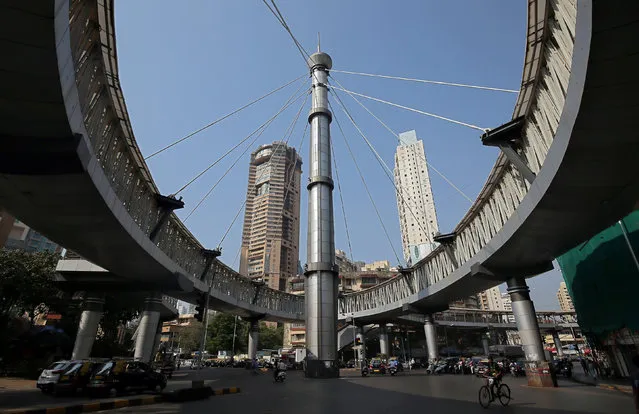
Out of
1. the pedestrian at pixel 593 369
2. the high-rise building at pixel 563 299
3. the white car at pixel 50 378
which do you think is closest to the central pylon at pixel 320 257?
the white car at pixel 50 378

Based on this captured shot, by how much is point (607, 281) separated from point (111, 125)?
97.9ft

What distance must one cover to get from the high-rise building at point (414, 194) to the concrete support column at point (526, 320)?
96.7 metres

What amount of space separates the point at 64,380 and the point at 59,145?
12746 mm

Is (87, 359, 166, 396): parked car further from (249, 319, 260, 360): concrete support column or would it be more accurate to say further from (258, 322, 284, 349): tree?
(258, 322, 284, 349): tree

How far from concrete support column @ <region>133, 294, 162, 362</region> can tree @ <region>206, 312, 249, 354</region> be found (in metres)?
53.6

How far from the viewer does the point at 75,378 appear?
16375 mm

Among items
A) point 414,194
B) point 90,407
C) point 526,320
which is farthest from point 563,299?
point 90,407

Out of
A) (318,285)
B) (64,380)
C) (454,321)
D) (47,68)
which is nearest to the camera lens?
(47,68)

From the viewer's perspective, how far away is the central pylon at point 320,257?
27.2 m

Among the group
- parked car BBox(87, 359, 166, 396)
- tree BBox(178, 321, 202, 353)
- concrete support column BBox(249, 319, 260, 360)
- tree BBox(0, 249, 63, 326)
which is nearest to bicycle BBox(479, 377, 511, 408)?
parked car BBox(87, 359, 166, 396)

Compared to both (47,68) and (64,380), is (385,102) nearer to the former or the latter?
(47,68)

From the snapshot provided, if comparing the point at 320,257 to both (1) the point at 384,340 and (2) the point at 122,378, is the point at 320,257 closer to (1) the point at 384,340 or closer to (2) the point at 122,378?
(2) the point at 122,378

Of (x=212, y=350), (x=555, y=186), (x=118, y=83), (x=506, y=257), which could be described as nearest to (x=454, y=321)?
(x=212, y=350)

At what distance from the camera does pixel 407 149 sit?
137500 mm
